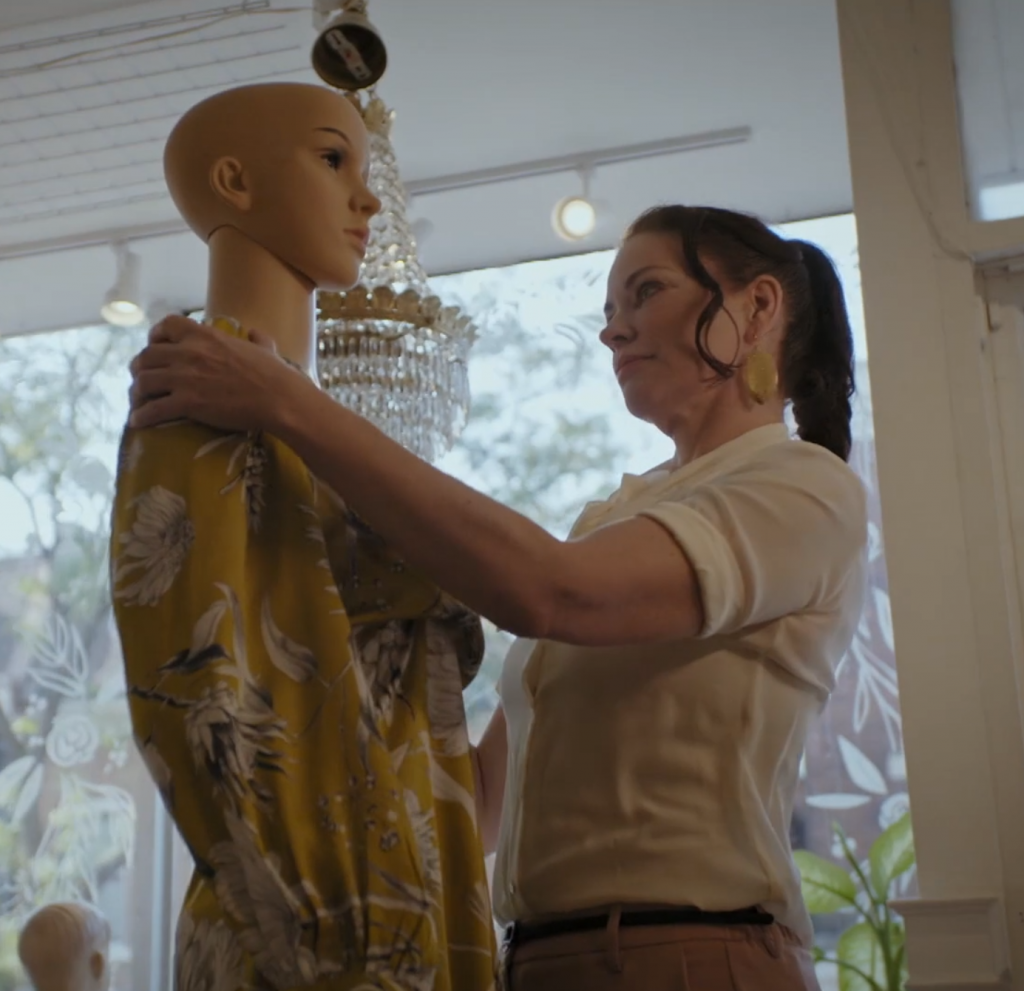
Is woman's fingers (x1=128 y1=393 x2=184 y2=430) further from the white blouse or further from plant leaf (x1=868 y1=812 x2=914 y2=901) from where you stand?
plant leaf (x1=868 y1=812 x2=914 y2=901)

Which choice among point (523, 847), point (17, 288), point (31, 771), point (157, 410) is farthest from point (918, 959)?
point (17, 288)

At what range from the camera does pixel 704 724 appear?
1101mm

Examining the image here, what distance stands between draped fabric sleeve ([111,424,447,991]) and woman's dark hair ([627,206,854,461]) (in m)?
0.47

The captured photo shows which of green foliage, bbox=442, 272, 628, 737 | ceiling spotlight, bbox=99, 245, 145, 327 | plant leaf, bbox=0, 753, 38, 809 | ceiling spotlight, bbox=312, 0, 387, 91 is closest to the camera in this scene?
ceiling spotlight, bbox=312, 0, 387, 91

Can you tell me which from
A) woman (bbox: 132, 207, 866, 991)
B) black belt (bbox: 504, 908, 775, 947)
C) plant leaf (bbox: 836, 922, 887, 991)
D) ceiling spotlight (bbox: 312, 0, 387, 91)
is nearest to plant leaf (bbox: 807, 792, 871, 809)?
plant leaf (bbox: 836, 922, 887, 991)

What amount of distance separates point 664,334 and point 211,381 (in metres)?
0.46

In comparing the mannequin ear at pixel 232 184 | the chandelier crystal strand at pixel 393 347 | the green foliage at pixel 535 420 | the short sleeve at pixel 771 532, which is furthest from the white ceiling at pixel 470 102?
the short sleeve at pixel 771 532

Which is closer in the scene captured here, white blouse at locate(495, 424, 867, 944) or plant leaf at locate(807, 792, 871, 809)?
white blouse at locate(495, 424, 867, 944)

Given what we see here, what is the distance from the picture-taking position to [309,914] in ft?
2.85

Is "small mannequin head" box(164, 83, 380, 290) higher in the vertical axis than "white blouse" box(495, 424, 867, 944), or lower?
higher

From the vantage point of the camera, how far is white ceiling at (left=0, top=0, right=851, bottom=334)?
9.44 feet

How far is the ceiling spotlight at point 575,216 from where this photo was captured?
10.9 ft

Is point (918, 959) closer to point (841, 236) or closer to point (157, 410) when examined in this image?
point (157, 410)

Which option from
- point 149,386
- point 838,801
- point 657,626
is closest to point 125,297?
point 838,801
